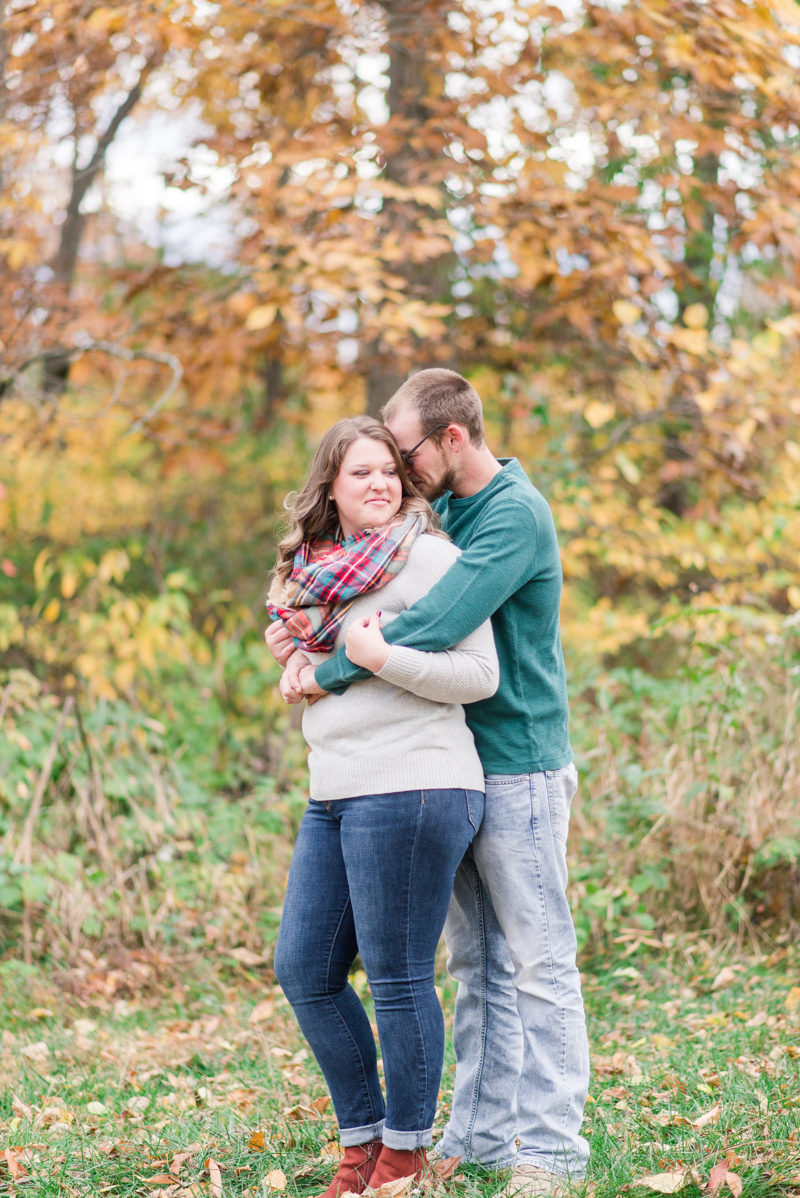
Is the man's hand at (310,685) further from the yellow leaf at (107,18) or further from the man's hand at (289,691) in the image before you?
the yellow leaf at (107,18)

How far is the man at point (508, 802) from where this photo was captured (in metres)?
2.29

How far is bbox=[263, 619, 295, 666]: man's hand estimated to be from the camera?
8.20 ft

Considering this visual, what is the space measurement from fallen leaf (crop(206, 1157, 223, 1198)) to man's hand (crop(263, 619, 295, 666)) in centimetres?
123

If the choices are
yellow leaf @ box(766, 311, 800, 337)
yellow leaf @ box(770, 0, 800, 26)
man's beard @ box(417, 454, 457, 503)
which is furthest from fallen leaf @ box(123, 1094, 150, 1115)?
yellow leaf @ box(770, 0, 800, 26)

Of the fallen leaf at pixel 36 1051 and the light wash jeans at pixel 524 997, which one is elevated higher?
the light wash jeans at pixel 524 997

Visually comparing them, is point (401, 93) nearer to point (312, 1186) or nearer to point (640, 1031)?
point (640, 1031)

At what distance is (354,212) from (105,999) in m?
Answer: 4.17

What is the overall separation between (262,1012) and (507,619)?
6.97 ft

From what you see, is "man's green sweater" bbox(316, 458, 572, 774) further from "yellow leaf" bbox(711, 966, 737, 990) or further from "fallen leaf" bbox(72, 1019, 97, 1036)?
"fallen leaf" bbox(72, 1019, 97, 1036)

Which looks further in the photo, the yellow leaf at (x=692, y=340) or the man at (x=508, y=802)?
the yellow leaf at (x=692, y=340)

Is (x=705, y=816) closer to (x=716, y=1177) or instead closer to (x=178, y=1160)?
(x=716, y=1177)

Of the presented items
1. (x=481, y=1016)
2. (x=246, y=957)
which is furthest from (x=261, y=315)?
(x=481, y=1016)

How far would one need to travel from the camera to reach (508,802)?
2.39 metres

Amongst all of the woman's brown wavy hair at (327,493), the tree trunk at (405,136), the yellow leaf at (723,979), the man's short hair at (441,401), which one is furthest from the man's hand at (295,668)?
the tree trunk at (405,136)
